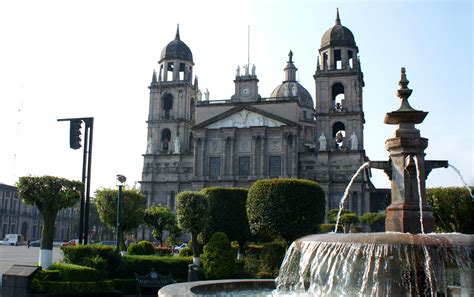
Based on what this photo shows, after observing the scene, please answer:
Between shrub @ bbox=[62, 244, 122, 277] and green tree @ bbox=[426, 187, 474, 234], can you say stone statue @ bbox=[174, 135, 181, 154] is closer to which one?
green tree @ bbox=[426, 187, 474, 234]

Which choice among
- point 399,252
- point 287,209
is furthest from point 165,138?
point 399,252

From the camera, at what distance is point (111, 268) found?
18.8 meters

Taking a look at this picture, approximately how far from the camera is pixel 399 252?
836 cm

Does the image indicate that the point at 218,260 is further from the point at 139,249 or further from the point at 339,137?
the point at 339,137

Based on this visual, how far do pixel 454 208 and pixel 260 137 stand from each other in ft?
106

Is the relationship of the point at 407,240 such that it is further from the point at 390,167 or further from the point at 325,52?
the point at 325,52

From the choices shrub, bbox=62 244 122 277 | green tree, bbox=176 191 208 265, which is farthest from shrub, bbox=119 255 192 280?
green tree, bbox=176 191 208 265

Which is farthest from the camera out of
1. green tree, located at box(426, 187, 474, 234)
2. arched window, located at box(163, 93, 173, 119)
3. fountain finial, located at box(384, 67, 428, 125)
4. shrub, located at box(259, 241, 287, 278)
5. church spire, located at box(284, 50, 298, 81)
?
church spire, located at box(284, 50, 298, 81)

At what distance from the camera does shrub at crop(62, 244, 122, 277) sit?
1744cm

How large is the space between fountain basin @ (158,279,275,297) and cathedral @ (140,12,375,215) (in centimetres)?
3999

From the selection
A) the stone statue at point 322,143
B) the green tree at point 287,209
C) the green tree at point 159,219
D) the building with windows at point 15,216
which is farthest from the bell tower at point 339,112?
the building with windows at point 15,216

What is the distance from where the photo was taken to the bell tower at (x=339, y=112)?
173 feet

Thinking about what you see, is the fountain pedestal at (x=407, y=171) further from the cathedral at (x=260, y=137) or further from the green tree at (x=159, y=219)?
the cathedral at (x=260, y=137)

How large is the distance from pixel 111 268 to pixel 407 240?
43.3 ft
